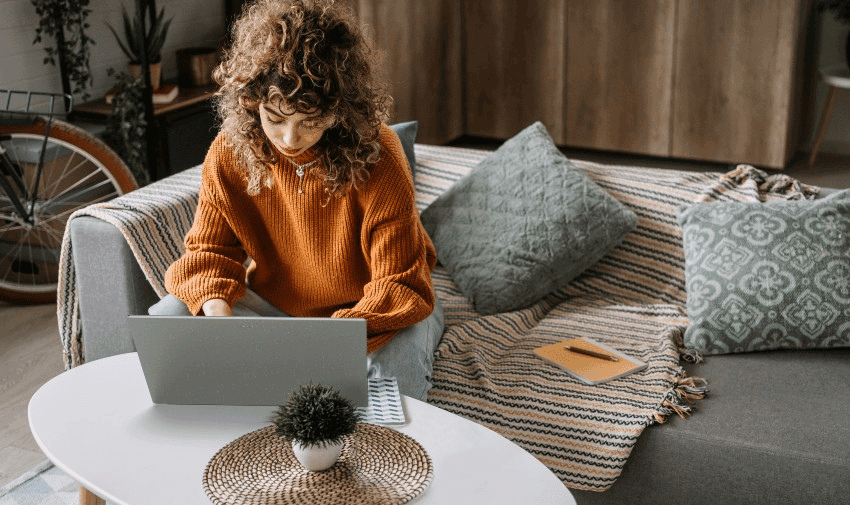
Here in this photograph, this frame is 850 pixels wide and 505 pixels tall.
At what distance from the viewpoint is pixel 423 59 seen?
485 centimetres

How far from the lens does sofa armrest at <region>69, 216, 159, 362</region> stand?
205cm

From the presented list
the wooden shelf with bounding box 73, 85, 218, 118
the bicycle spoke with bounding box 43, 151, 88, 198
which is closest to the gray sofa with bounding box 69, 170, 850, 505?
the bicycle spoke with bounding box 43, 151, 88, 198

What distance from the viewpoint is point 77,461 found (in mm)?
1337

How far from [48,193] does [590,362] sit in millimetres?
2173

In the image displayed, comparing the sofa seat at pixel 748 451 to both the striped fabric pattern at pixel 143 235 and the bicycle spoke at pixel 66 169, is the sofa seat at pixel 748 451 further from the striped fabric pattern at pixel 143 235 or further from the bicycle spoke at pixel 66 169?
the bicycle spoke at pixel 66 169

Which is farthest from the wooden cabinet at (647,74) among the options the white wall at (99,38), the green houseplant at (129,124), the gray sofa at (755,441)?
the gray sofa at (755,441)

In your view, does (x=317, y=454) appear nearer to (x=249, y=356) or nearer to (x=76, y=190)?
(x=249, y=356)

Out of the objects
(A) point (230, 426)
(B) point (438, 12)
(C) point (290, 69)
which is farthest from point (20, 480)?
(B) point (438, 12)

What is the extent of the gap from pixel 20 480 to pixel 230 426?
3.15 feet

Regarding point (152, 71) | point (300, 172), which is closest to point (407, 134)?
point (300, 172)

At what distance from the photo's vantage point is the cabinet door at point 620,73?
4.64 meters

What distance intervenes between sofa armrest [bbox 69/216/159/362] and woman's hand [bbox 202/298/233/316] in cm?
37

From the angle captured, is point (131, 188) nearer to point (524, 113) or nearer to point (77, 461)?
point (77, 461)

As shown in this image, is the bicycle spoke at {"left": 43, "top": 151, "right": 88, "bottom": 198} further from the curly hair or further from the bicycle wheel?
the curly hair
